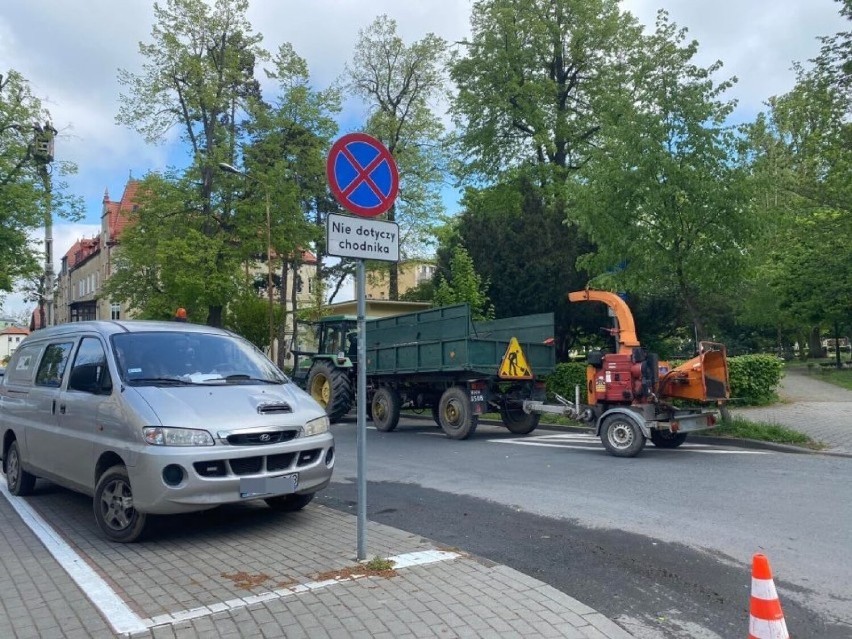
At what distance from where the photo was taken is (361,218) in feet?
17.0

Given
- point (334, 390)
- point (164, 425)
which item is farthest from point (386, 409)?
point (164, 425)

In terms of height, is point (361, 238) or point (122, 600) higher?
point (361, 238)

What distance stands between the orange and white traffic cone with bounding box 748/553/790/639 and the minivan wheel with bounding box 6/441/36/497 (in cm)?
733

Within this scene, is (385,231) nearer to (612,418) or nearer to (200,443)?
(200,443)

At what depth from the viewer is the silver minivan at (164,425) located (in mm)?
5465

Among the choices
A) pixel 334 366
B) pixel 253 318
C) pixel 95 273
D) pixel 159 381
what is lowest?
pixel 159 381

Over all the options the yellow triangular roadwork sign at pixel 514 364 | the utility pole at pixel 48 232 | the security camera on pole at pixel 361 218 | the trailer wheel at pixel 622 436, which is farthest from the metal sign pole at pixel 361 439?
the utility pole at pixel 48 232

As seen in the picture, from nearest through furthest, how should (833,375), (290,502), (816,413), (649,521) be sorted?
(649,521) → (290,502) → (816,413) → (833,375)

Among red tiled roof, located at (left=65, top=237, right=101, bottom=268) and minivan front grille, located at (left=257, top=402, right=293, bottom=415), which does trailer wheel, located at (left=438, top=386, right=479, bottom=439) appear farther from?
red tiled roof, located at (left=65, top=237, right=101, bottom=268)

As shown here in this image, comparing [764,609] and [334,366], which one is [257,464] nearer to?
[764,609]

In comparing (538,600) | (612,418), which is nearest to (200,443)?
(538,600)

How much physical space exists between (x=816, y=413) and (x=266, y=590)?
1378 centimetres

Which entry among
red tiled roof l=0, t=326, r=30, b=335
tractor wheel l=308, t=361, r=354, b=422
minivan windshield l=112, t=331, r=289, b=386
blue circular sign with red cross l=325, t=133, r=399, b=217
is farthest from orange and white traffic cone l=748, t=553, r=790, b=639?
red tiled roof l=0, t=326, r=30, b=335

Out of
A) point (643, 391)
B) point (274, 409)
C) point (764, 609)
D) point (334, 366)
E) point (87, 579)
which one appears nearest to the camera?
point (764, 609)
